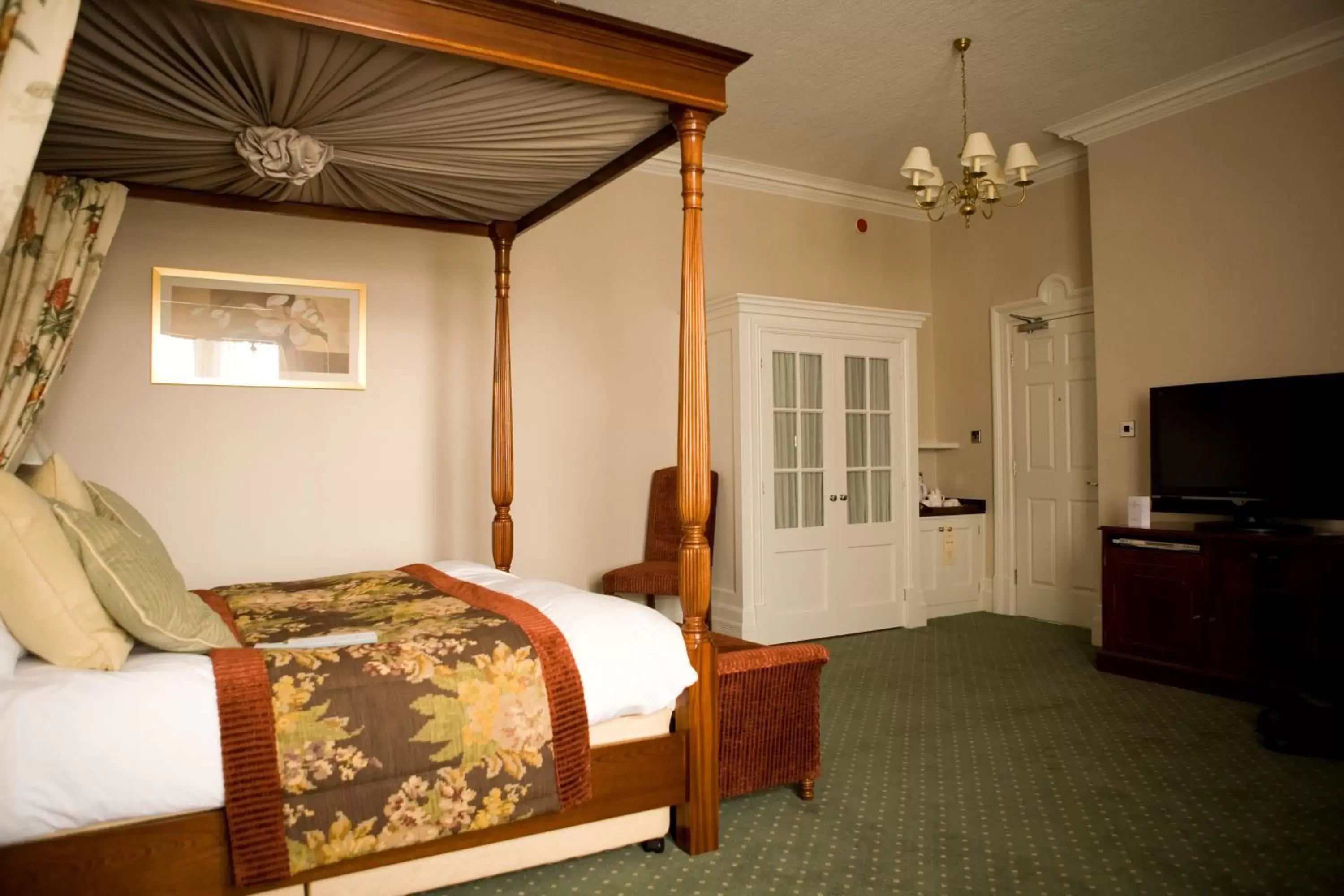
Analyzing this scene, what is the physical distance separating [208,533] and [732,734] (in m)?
2.92

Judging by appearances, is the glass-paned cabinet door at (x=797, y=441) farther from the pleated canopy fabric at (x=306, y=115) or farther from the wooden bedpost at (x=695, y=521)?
the wooden bedpost at (x=695, y=521)

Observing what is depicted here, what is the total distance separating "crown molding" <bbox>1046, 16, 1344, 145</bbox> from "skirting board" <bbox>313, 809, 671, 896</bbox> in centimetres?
467

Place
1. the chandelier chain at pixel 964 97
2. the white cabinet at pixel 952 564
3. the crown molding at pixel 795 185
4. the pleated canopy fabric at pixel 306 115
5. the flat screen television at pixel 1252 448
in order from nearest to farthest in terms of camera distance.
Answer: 1. the pleated canopy fabric at pixel 306 115
2. the flat screen television at pixel 1252 448
3. the chandelier chain at pixel 964 97
4. the crown molding at pixel 795 185
5. the white cabinet at pixel 952 564

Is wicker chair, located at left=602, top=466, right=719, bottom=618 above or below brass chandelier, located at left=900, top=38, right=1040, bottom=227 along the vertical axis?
below

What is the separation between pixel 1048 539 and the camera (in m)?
6.05

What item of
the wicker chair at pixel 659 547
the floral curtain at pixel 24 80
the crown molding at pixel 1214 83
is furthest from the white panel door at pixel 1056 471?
the floral curtain at pixel 24 80

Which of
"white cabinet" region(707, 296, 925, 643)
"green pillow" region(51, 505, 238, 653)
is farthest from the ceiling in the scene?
"green pillow" region(51, 505, 238, 653)

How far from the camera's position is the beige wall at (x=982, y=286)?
593cm

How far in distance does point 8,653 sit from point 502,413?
2376 mm

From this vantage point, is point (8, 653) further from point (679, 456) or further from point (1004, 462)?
point (1004, 462)

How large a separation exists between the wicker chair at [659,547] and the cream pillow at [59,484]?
2904 mm

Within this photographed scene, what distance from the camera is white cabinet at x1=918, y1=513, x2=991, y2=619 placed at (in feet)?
20.5

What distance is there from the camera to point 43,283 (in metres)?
3.22

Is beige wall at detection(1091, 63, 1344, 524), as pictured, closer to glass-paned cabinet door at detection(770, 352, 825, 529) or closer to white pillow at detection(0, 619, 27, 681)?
glass-paned cabinet door at detection(770, 352, 825, 529)
